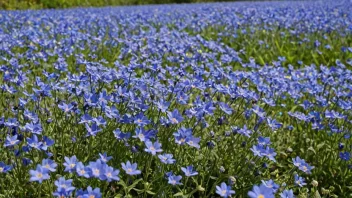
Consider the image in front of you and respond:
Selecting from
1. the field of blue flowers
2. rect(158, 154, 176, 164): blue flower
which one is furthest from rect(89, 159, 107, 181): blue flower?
rect(158, 154, 176, 164): blue flower

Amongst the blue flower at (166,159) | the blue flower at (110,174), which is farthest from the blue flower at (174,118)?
the blue flower at (110,174)

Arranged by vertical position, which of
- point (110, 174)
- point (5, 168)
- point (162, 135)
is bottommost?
point (162, 135)

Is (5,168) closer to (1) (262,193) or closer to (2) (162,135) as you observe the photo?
(2) (162,135)

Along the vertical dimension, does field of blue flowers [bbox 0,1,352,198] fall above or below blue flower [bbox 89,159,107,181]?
below

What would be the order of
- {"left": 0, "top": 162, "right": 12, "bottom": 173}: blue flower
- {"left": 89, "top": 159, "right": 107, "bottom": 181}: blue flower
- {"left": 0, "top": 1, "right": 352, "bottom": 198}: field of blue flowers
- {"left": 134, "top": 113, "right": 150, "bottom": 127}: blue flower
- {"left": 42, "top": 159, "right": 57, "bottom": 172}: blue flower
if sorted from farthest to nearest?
{"left": 134, "top": 113, "right": 150, "bottom": 127}: blue flower
{"left": 0, "top": 1, "right": 352, "bottom": 198}: field of blue flowers
{"left": 0, "top": 162, "right": 12, "bottom": 173}: blue flower
{"left": 42, "top": 159, "right": 57, "bottom": 172}: blue flower
{"left": 89, "top": 159, "right": 107, "bottom": 181}: blue flower

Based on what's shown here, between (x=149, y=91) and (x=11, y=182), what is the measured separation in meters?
1.08

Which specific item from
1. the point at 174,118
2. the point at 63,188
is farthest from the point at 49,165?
the point at 174,118

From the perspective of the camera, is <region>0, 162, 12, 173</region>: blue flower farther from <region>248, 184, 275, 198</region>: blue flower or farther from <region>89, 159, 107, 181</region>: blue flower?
<region>248, 184, 275, 198</region>: blue flower

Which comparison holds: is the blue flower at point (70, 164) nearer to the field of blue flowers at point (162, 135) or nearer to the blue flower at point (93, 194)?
the field of blue flowers at point (162, 135)

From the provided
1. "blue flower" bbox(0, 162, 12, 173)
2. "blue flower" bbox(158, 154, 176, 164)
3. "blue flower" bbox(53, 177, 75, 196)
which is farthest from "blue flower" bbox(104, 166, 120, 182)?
"blue flower" bbox(0, 162, 12, 173)

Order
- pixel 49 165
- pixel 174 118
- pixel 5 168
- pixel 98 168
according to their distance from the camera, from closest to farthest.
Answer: pixel 98 168 < pixel 49 165 < pixel 5 168 < pixel 174 118

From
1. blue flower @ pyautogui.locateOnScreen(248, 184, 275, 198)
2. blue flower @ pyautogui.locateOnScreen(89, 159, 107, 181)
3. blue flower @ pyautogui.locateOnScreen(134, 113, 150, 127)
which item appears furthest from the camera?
blue flower @ pyautogui.locateOnScreen(134, 113, 150, 127)

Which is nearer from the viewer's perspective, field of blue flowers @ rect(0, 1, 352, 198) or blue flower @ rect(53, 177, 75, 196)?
blue flower @ rect(53, 177, 75, 196)

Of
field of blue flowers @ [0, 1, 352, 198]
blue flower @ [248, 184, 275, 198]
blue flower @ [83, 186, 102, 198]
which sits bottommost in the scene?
field of blue flowers @ [0, 1, 352, 198]
